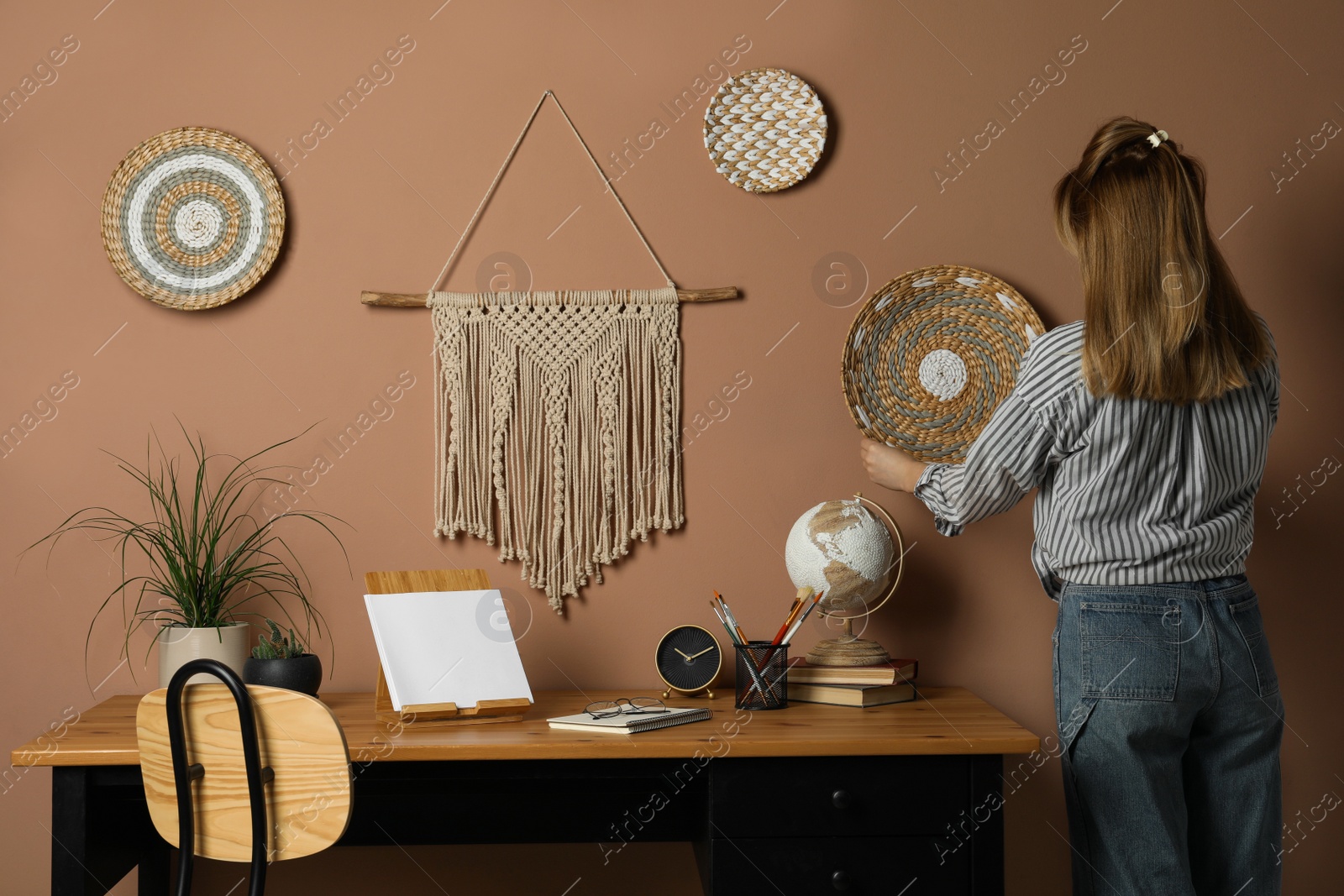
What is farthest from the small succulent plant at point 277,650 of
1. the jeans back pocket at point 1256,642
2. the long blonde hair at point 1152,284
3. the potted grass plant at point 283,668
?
the jeans back pocket at point 1256,642

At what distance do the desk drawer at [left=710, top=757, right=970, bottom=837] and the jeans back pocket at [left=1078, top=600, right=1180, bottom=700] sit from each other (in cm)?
23

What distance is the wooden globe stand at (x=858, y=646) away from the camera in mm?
1702

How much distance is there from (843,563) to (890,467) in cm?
18

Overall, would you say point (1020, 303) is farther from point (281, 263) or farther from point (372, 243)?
point (281, 263)

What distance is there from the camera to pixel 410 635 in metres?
1.61

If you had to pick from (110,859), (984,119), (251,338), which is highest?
(984,119)

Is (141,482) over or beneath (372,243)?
beneath

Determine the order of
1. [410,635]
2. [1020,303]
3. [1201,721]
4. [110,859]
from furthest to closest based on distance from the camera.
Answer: [1020,303] < [410,635] < [110,859] < [1201,721]

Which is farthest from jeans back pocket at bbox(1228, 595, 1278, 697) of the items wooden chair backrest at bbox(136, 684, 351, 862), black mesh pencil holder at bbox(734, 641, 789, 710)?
wooden chair backrest at bbox(136, 684, 351, 862)

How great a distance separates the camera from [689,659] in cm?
175

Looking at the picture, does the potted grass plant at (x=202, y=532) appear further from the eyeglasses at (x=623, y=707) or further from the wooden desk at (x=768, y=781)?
the eyeglasses at (x=623, y=707)

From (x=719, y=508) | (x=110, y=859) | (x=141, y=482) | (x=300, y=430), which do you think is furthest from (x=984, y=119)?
(x=110, y=859)

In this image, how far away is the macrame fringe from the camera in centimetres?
190

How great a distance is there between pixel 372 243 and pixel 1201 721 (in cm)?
162
